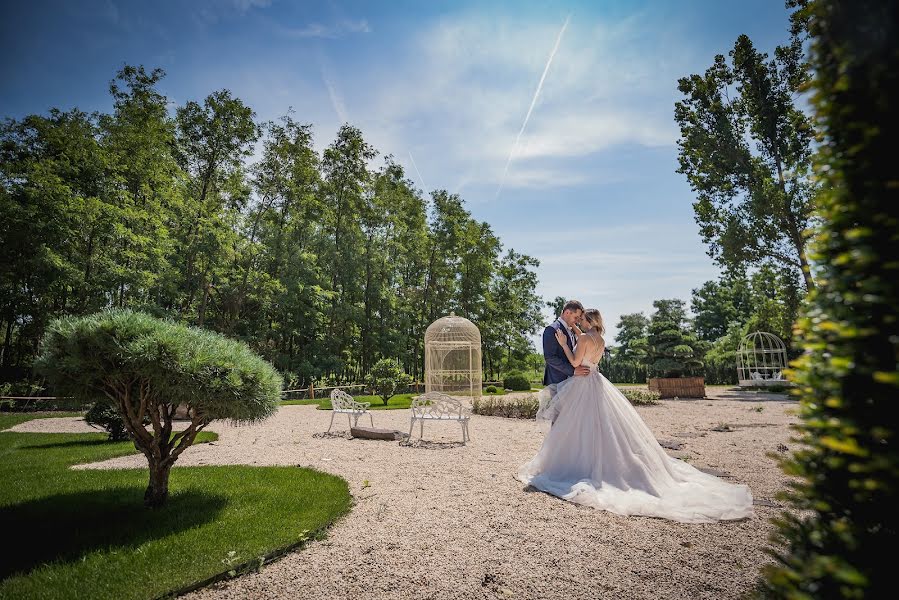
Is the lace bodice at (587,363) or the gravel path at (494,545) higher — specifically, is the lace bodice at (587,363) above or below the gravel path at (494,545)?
above

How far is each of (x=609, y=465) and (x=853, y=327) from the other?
14.6 feet

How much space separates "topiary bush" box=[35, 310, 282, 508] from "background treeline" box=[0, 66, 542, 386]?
10.9 metres

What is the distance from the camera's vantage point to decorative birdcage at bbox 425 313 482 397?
21.1 metres

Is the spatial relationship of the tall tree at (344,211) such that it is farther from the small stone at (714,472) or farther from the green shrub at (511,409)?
the small stone at (714,472)

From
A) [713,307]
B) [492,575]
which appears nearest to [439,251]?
[492,575]

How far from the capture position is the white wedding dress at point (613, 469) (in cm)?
441

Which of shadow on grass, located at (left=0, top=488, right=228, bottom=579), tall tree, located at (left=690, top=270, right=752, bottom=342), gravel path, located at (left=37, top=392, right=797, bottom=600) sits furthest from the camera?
tall tree, located at (left=690, top=270, right=752, bottom=342)

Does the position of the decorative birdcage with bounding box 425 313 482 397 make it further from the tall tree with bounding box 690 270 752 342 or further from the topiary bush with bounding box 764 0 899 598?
the tall tree with bounding box 690 270 752 342

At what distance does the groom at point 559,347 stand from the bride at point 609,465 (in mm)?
248

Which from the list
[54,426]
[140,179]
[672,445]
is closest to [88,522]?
[672,445]

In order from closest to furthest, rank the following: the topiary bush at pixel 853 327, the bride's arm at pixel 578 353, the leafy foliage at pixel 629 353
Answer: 1. the topiary bush at pixel 853 327
2. the bride's arm at pixel 578 353
3. the leafy foliage at pixel 629 353

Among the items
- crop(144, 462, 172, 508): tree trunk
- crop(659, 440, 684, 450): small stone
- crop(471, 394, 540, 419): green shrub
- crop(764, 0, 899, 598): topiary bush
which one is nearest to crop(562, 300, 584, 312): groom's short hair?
crop(659, 440, 684, 450): small stone

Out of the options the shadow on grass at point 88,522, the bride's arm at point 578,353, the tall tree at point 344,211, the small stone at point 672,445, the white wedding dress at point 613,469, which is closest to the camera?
the shadow on grass at point 88,522

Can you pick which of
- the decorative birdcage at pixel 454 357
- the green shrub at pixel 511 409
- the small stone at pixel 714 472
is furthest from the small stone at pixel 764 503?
the decorative birdcage at pixel 454 357
